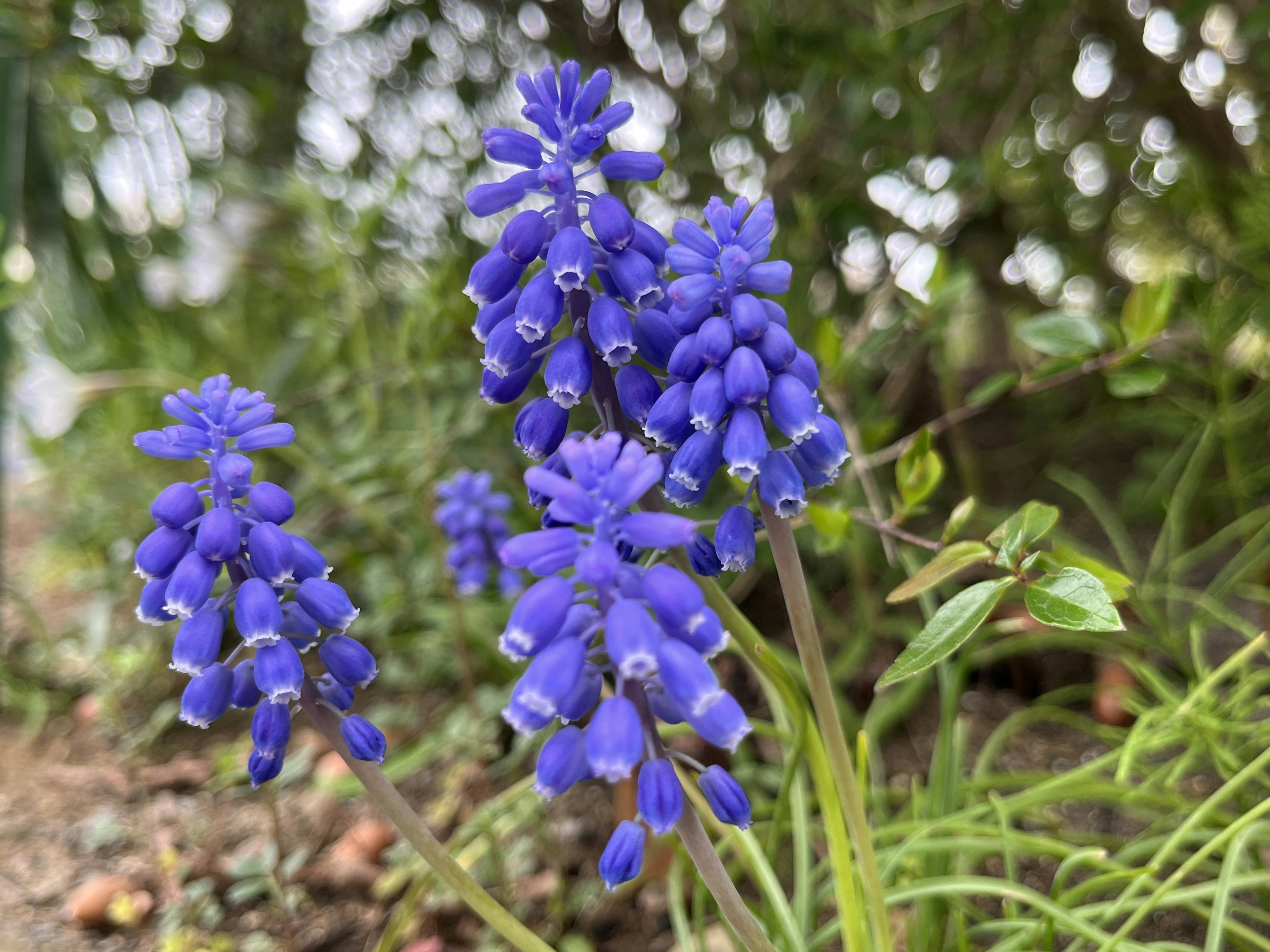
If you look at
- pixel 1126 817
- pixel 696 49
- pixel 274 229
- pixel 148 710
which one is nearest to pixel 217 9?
pixel 274 229

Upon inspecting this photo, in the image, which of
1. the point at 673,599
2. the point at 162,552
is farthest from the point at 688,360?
the point at 162,552

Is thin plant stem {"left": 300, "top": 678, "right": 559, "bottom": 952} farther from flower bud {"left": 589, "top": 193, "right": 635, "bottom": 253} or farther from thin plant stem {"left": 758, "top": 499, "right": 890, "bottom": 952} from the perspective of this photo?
flower bud {"left": 589, "top": 193, "right": 635, "bottom": 253}

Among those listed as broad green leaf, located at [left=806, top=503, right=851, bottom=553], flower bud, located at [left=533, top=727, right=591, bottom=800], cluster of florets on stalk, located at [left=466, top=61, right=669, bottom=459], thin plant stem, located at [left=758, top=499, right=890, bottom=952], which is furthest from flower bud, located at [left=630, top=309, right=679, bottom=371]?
flower bud, located at [left=533, top=727, right=591, bottom=800]

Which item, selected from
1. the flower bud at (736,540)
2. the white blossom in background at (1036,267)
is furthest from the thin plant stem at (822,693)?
the white blossom in background at (1036,267)

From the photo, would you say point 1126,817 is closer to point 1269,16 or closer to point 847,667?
point 847,667

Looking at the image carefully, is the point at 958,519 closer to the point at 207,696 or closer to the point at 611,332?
the point at 611,332

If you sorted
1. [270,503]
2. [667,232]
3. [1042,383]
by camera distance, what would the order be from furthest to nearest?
[667,232] → [1042,383] → [270,503]
